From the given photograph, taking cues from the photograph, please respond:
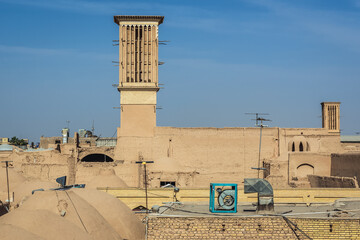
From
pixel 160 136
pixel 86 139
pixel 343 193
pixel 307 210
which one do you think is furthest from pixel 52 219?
pixel 86 139

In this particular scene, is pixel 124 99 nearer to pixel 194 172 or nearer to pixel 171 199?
pixel 194 172

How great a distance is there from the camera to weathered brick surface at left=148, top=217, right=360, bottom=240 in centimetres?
1409

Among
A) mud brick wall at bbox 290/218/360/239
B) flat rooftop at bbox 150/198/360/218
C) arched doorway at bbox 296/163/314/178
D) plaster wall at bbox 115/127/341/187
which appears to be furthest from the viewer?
plaster wall at bbox 115/127/341/187

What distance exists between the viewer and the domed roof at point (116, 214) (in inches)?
653

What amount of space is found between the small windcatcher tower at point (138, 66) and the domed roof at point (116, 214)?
18.7 m

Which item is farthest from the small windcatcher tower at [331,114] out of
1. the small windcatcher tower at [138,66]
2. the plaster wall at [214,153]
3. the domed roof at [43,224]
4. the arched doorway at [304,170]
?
the domed roof at [43,224]

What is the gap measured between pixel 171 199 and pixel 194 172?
7870 millimetres

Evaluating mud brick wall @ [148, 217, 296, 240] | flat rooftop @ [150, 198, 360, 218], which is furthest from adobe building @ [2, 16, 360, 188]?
mud brick wall @ [148, 217, 296, 240]

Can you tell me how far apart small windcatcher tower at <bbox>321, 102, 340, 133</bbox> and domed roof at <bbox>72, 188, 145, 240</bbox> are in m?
34.1

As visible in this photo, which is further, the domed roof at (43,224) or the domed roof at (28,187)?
the domed roof at (28,187)

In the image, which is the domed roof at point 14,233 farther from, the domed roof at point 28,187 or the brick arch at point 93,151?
the brick arch at point 93,151

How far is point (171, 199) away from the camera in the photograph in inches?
975

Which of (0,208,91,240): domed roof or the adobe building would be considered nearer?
(0,208,91,240): domed roof

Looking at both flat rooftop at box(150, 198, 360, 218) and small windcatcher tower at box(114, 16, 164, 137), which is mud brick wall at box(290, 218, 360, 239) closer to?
flat rooftop at box(150, 198, 360, 218)
